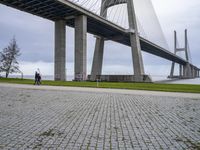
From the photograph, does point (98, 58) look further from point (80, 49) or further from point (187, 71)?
point (187, 71)

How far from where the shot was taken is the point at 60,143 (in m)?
4.17

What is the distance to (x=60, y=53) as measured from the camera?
1613 inches

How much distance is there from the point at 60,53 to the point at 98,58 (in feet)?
35.1

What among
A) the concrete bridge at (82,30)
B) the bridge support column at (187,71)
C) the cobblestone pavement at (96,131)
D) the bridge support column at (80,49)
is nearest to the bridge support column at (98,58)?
the concrete bridge at (82,30)

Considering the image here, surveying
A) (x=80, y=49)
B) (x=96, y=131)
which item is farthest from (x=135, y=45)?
(x=96, y=131)

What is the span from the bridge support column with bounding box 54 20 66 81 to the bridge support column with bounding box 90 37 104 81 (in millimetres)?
9262

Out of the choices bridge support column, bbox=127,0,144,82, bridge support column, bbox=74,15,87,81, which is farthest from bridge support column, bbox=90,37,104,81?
bridge support column, bbox=74,15,87,81

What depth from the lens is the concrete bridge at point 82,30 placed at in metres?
36.5

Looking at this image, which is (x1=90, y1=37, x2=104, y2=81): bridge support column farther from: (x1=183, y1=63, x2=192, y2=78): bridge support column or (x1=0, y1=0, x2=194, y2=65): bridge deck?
(x1=183, y1=63, x2=192, y2=78): bridge support column

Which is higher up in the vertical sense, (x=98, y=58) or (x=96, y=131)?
(x=98, y=58)

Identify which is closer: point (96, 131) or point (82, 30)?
point (96, 131)

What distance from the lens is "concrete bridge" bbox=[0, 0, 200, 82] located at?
120ft

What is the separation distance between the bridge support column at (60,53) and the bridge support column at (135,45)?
42.7 feet

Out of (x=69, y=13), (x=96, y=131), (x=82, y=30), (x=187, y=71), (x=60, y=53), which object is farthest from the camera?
(x=187, y=71)
